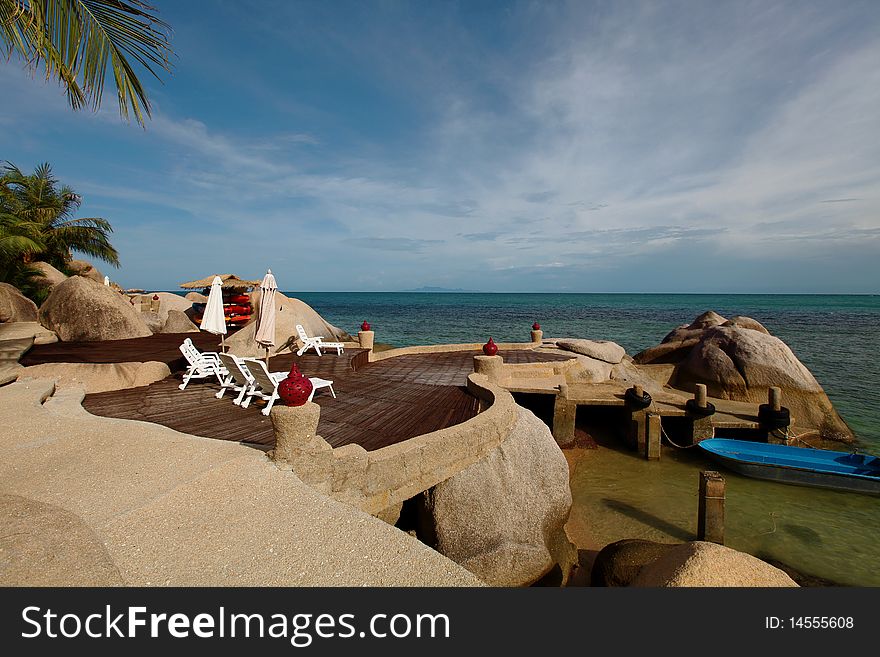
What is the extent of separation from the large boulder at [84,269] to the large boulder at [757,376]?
39675mm

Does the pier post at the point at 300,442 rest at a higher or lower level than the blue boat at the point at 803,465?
higher

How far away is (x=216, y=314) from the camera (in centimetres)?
998

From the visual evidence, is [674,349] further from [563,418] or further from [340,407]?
[340,407]

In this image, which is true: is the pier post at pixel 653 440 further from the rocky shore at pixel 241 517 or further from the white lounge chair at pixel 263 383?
the white lounge chair at pixel 263 383

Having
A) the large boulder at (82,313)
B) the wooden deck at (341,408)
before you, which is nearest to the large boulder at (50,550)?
the wooden deck at (341,408)

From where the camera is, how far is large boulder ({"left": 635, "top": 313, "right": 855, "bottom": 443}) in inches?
593

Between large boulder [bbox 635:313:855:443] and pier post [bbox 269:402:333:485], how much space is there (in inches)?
692

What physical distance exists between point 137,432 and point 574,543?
8.24 metres

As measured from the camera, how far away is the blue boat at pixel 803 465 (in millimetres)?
10469

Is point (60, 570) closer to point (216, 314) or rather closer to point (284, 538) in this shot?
point (284, 538)

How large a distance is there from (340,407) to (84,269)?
1469 inches

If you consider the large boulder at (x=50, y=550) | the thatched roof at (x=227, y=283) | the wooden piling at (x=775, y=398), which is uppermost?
the thatched roof at (x=227, y=283)

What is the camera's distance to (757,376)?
16094 mm
